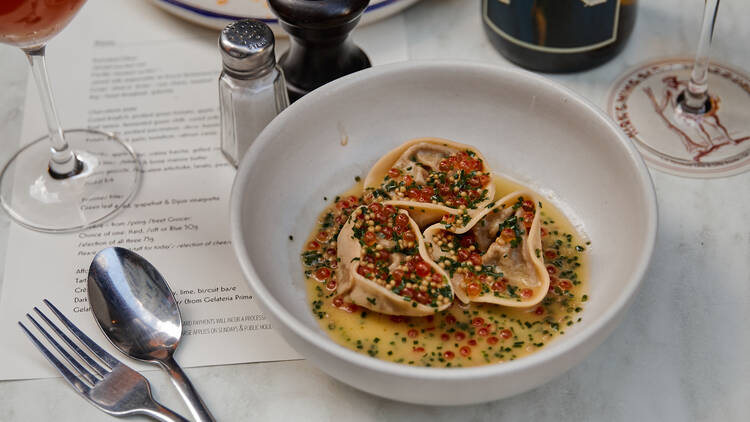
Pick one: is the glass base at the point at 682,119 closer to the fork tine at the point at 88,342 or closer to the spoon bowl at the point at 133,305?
the spoon bowl at the point at 133,305

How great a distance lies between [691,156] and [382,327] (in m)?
0.79

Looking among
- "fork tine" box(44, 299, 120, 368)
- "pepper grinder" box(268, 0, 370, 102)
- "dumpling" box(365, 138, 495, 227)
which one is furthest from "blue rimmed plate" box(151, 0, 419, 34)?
"fork tine" box(44, 299, 120, 368)

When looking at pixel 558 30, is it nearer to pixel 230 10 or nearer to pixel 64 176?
pixel 230 10

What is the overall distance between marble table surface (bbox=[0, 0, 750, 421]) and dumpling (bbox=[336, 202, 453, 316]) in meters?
0.15

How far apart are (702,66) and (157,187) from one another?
1.13 meters

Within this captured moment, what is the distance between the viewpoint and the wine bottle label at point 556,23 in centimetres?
169

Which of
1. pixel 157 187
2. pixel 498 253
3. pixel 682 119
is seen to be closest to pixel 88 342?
pixel 157 187

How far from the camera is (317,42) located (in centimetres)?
163

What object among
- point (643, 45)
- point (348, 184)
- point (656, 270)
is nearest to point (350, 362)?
point (348, 184)

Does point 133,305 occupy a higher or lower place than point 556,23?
lower

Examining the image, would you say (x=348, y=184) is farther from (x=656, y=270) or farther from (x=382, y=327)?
(x=656, y=270)

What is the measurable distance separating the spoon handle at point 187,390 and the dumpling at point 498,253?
438 millimetres

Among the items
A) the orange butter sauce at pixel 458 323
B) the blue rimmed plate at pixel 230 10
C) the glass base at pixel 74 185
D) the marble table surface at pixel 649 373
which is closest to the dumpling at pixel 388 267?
the orange butter sauce at pixel 458 323

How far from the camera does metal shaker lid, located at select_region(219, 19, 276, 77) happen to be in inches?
58.9
